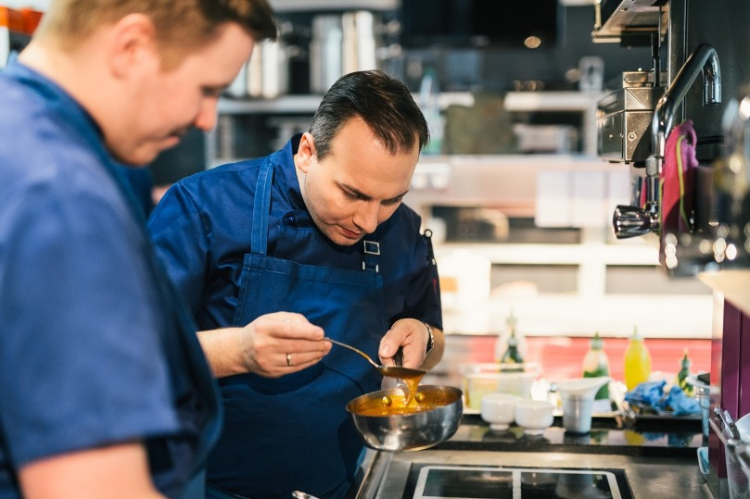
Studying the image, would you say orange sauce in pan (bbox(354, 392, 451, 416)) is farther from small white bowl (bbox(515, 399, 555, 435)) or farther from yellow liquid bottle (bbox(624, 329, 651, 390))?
yellow liquid bottle (bbox(624, 329, 651, 390))

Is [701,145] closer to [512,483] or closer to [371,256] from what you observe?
[371,256]

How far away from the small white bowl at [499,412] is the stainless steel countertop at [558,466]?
132 mm

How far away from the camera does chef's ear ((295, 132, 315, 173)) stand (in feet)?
5.90

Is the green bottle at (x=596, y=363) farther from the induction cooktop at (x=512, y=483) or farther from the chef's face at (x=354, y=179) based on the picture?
the chef's face at (x=354, y=179)

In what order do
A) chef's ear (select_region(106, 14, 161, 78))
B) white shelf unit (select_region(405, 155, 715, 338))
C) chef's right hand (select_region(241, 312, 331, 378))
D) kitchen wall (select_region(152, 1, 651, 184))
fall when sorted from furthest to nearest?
kitchen wall (select_region(152, 1, 651, 184)) < white shelf unit (select_region(405, 155, 715, 338)) < chef's right hand (select_region(241, 312, 331, 378)) < chef's ear (select_region(106, 14, 161, 78))

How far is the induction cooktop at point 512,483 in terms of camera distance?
1998 mm

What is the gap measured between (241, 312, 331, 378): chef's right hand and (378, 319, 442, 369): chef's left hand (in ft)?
0.93

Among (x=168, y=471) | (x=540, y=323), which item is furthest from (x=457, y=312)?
(x=168, y=471)

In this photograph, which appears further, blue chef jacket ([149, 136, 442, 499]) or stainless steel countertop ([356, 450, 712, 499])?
stainless steel countertop ([356, 450, 712, 499])

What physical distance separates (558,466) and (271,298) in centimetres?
91

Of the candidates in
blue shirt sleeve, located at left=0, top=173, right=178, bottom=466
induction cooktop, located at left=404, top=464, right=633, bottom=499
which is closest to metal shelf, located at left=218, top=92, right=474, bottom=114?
induction cooktop, located at left=404, top=464, right=633, bottom=499

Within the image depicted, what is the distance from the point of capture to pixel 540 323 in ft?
15.7

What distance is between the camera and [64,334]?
2.40 feet

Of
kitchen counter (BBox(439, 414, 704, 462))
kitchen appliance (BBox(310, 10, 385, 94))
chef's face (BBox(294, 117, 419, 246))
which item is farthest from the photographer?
kitchen appliance (BBox(310, 10, 385, 94))
